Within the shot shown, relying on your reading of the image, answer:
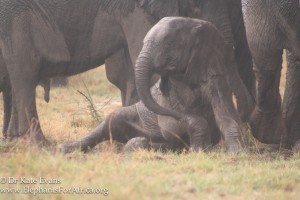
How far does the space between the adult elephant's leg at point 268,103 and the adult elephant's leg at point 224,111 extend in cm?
50

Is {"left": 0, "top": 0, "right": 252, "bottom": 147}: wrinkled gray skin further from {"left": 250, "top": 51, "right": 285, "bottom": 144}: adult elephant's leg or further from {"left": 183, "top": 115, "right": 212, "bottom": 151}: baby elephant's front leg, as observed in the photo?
{"left": 183, "top": 115, "right": 212, "bottom": 151}: baby elephant's front leg

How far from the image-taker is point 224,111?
23.6 feet

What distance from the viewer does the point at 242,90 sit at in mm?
7859

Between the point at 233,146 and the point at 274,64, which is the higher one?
the point at 274,64

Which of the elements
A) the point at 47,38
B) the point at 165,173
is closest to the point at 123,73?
the point at 47,38

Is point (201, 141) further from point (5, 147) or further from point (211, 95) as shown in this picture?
point (5, 147)

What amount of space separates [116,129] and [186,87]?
35.6 inches

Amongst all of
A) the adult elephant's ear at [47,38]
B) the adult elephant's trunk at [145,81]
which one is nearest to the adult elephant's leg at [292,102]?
the adult elephant's trunk at [145,81]

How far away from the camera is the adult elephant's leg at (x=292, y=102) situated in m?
8.12

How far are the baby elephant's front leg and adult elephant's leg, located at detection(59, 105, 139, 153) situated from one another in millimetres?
774

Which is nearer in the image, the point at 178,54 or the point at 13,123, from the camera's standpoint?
the point at 178,54

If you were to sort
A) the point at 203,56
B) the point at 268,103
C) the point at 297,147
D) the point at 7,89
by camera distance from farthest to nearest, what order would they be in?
1. the point at 7,89
2. the point at 268,103
3. the point at 297,147
4. the point at 203,56

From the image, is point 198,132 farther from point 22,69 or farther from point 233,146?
point 22,69

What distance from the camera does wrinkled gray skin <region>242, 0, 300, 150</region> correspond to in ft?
23.2
